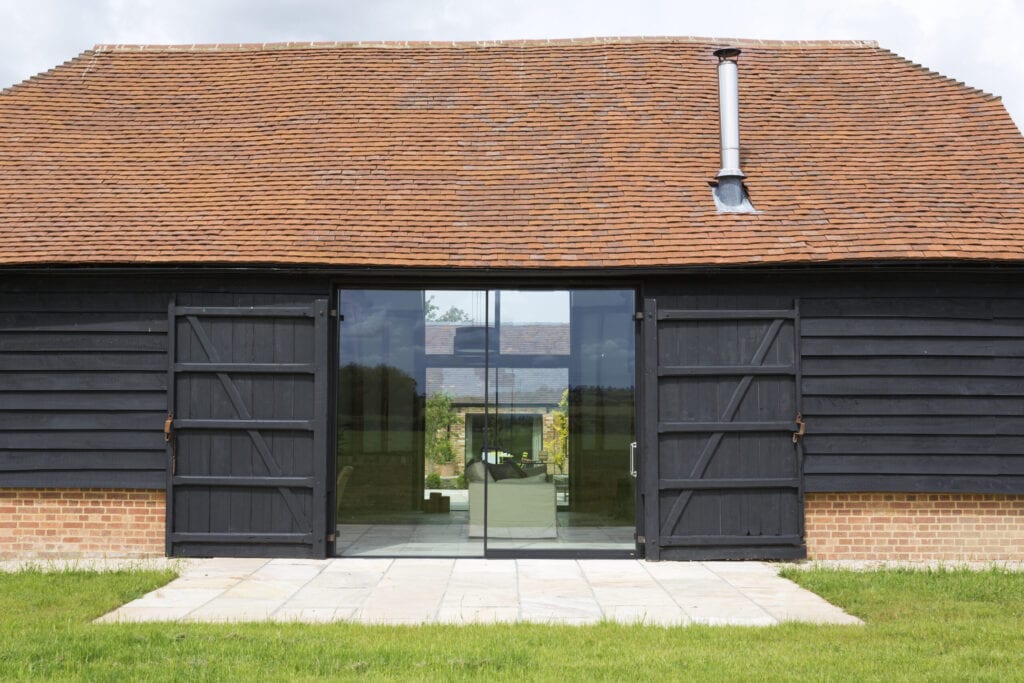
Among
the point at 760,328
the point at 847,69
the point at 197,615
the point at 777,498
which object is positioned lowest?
the point at 197,615

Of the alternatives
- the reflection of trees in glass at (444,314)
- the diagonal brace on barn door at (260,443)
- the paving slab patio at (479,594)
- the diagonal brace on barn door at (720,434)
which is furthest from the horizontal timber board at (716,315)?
the diagonal brace on barn door at (260,443)

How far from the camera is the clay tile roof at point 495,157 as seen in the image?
8953mm

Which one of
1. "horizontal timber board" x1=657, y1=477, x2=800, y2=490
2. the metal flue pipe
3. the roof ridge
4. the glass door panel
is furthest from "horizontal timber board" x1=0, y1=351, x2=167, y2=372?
the metal flue pipe

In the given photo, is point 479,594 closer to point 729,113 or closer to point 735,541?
point 735,541

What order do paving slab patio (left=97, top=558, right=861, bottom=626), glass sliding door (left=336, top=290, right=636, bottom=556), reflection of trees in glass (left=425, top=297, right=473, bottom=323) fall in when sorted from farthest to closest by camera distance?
reflection of trees in glass (left=425, top=297, right=473, bottom=323) → glass sliding door (left=336, top=290, right=636, bottom=556) → paving slab patio (left=97, top=558, right=861, bottom=626)

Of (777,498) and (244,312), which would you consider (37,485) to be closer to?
(244,312)

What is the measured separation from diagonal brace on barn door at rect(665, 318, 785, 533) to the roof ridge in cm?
536

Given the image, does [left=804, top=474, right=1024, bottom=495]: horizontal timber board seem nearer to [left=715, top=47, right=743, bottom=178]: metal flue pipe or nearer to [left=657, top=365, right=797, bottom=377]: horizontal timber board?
[left=657, top=365, right=797, bottom=377]: horizontal timber board

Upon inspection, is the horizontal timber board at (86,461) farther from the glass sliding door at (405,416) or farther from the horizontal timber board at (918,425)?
the horizontal timber board at (918,425)

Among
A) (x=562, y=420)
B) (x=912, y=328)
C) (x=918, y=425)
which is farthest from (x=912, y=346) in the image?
(x=562, y=420)

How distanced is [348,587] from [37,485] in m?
3.43

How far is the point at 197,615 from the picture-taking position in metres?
6.55

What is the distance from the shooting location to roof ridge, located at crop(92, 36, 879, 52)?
1252cm

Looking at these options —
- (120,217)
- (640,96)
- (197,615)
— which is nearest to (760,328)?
(640,96)
